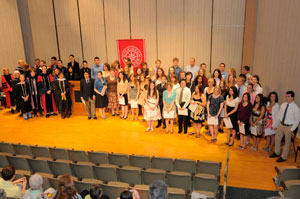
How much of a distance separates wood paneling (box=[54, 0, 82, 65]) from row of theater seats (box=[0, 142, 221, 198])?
6.83 meters

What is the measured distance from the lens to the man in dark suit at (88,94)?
862 centimetres

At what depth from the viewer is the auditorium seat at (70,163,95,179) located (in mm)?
4646

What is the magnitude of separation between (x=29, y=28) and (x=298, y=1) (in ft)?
35.9

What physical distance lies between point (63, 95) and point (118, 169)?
5139 mm

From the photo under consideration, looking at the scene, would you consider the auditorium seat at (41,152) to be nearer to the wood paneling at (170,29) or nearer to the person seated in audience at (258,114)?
the person seated in audience at (258,114)

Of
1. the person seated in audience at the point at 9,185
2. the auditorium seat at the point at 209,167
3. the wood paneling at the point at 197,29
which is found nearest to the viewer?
the person seated in audience at the point at 9,185

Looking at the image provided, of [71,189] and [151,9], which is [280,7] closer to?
[151,9]

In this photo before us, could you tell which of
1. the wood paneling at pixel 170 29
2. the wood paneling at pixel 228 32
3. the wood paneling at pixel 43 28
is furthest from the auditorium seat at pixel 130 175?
the wood paneling at pixel 43 28

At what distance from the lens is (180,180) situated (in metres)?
4.25

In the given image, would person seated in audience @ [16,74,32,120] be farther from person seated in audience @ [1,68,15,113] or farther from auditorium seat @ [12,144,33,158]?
auditorium seat @ [12,144,33,158]

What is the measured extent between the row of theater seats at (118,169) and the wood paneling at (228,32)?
6336 mm

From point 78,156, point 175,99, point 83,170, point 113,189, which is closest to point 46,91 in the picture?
point 78,156

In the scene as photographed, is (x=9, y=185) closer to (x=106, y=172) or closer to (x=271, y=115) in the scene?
(x=106, y=172)

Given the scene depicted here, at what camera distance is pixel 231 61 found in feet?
33.0
